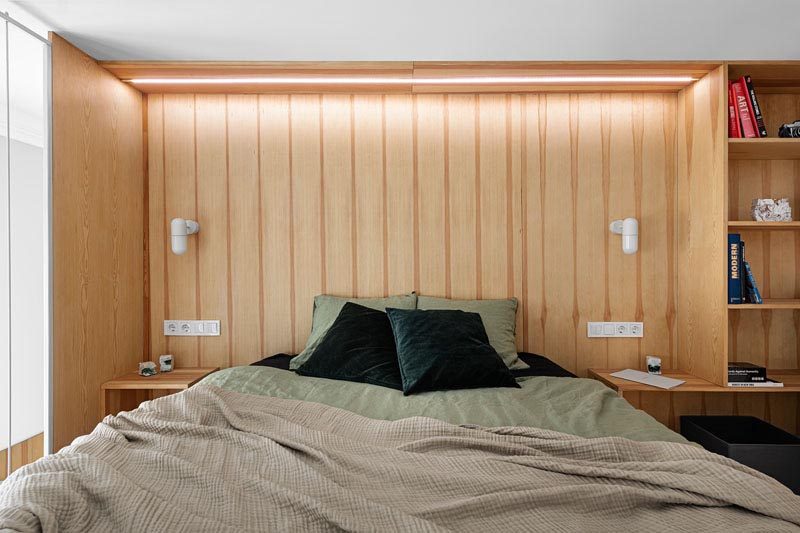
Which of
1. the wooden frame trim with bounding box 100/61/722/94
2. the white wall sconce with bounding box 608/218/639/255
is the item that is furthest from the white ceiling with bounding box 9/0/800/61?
the white wall sconce with bounding box 608/218/639/255

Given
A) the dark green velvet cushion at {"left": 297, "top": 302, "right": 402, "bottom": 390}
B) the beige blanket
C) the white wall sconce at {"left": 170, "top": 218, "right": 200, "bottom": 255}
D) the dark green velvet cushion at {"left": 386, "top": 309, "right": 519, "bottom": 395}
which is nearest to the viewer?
the beige blanket

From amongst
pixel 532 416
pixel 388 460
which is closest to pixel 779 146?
pixel 532 416

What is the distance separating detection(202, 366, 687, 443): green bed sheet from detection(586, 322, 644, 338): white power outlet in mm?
784

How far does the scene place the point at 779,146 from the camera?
2.64 metres

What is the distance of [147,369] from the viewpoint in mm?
2770

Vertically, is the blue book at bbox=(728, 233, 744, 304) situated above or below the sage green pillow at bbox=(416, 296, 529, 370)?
above

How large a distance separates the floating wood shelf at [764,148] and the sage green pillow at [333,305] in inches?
73.0

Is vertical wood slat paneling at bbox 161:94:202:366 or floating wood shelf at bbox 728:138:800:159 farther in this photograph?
vertical wood slat paneling at bbox 161:94:202:366

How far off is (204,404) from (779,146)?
298 centimetres

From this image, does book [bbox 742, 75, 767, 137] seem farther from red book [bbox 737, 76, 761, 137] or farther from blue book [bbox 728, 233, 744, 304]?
blue book [bbox 728, 233, 744, 304]

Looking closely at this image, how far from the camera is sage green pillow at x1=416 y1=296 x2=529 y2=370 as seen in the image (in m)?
2.60

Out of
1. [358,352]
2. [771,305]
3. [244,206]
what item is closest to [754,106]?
[771,305]

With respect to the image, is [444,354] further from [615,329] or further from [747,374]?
[747,374]

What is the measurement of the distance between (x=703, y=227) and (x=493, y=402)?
1.65 meters
